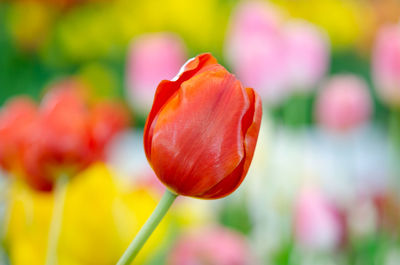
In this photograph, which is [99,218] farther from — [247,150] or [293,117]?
[293,117]

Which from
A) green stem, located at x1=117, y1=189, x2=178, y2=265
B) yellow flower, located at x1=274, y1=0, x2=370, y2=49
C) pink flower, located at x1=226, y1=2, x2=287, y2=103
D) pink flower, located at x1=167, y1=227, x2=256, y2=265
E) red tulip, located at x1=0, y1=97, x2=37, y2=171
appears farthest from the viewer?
yellow flower, located at x1=274, y1=0, x2=370, y2=49

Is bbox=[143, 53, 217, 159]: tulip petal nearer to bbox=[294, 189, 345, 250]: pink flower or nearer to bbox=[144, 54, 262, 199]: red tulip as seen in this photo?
bbox=[144, 54, 262, 199]: red tulip

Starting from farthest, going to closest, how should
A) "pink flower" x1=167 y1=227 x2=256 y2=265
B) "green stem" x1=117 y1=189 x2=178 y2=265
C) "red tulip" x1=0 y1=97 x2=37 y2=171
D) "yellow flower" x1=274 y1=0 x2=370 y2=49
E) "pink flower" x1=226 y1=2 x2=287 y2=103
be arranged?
"yellow flower" x1=274 y1=0 x2=370 y2=49, "pink flower" x1=226 y1=2 x2=287 y2=103, "pink flower" x1=167 y1=227 x2=256 y2=265, "red tulip" x1=0 y1=97 x2=37 y2=171, "green stem" x1=117 y1=189 x2=178 y2=265

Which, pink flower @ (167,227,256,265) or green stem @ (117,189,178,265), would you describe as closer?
green stem @ (117,189,178,265)

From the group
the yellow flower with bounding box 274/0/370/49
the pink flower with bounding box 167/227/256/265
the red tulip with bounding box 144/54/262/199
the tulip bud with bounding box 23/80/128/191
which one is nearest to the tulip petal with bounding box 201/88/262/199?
the red tulip with bounding box 144/54/262/199

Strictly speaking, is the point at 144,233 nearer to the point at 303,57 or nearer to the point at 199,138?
the point at 199,138

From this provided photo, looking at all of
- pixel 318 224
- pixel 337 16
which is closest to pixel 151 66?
pixel 318 224

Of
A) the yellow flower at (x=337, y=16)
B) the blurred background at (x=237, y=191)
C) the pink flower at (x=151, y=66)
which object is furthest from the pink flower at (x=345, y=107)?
the yellow flower at (x=337, y=16)
